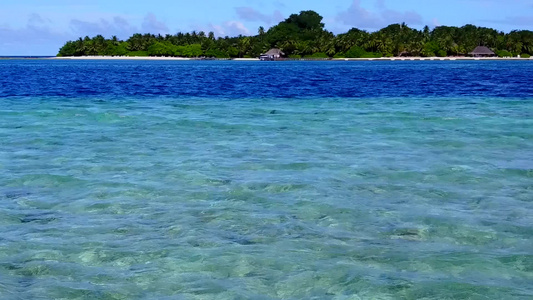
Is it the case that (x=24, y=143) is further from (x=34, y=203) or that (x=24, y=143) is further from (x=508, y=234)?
(x=508, y=234)

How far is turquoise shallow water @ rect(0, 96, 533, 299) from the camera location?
683 cm

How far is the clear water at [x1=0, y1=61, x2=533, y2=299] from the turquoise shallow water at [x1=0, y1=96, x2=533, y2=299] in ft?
0.09

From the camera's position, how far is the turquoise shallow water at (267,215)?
6.83 meters

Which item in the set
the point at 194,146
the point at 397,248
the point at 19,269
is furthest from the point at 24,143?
the point at 397,248

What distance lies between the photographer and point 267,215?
9.48m

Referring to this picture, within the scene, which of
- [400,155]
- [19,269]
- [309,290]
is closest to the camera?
[309,290]

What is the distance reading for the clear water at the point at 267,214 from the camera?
683 centimetres

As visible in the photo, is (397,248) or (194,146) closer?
(397,248)

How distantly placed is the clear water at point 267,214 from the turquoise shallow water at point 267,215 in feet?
0.09

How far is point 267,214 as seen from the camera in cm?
953

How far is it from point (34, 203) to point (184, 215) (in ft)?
8.82

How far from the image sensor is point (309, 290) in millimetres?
6648

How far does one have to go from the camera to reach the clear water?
6.83 metres

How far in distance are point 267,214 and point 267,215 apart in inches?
1.9
